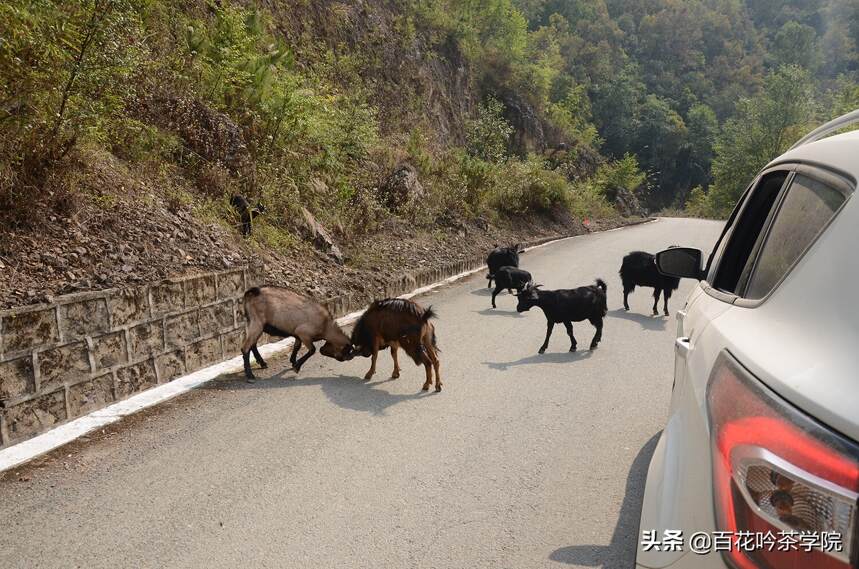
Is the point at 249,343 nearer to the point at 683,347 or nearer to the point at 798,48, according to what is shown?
the point at 683,347

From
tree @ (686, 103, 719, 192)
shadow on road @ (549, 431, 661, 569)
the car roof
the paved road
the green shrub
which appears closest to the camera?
the car roof

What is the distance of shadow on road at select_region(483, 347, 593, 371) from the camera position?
25.9 ft

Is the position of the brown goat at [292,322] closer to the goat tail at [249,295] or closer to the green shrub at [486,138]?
the goat tail at [249,295]

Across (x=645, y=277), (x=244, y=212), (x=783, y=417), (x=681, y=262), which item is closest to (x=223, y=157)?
(x=244, y=212)

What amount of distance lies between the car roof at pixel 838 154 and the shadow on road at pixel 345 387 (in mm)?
4742

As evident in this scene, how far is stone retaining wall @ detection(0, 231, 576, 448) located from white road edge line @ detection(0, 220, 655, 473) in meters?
0.07

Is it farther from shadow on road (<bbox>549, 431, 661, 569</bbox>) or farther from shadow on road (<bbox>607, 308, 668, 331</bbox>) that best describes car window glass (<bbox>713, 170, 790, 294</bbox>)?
shadow on road (<bbox>607, 308, 668, 331</bbox>)

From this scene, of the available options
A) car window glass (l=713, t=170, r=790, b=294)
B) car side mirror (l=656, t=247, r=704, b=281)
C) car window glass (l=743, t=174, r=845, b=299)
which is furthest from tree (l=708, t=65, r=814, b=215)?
car window glass (l=743, t=174, r=845, b=299)

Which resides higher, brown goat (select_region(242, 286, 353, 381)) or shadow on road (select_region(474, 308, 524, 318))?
brown goat (select_region(242, 286, 353, 381))

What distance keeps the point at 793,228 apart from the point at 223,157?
10.4 metres

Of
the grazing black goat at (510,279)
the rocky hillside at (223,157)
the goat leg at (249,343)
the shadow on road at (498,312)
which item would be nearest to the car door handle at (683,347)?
the goat leg at (249,343)

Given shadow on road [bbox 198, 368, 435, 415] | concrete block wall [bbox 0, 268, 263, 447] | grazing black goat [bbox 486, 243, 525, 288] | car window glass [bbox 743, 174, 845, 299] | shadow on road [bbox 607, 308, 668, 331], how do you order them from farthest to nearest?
grazing black goat [bbox 486, 243, 525, 288] → shadow on road [bbox 607, 308, 668, 331] → shadow on road [bbox 198, 368, 435, 415] → concrete block wall [bbox 0, 268, 263, 447] → car window glass [bbox 743, 174, 845, 299]

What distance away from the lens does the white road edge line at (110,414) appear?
4.78 meters

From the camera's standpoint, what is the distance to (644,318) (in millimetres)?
11305
